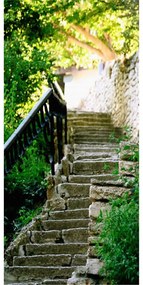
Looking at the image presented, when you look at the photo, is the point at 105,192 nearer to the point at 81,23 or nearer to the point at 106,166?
the point at 106,166

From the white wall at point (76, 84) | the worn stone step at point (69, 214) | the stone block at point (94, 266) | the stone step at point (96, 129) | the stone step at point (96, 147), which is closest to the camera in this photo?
the stone block at point (94, 266)

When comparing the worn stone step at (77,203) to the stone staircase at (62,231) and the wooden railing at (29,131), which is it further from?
the wooden railing at (29,131)

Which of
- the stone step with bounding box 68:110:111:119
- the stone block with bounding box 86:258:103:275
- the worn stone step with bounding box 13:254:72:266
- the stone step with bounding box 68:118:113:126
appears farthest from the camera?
the stone step with bounding box 68:110:111:119

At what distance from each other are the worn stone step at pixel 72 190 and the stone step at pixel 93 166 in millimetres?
335

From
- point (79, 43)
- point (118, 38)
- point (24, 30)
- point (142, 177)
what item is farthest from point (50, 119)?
point (79, 43)

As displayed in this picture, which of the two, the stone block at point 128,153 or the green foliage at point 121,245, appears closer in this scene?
the green foliage at point 121,245

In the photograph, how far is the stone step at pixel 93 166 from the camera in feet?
16.1

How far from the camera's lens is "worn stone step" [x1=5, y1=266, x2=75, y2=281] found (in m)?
3.77

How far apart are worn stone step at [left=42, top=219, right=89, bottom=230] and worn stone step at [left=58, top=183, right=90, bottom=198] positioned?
0.37 metres

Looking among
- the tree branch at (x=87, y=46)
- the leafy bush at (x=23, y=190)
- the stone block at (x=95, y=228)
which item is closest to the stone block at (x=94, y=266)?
the stone block at (x=95, y=228)

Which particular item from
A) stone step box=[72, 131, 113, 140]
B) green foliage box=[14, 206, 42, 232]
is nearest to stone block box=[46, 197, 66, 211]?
green foliage box=[14, 206, 42, 232]

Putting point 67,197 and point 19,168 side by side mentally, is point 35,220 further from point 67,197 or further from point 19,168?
point 19,168

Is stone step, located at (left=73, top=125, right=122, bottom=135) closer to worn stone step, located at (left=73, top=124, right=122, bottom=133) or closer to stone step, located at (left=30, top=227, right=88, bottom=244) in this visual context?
worn stone step, located at (left=73, top=124, right=122, bottom=133)

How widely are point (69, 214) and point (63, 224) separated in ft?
0.46
